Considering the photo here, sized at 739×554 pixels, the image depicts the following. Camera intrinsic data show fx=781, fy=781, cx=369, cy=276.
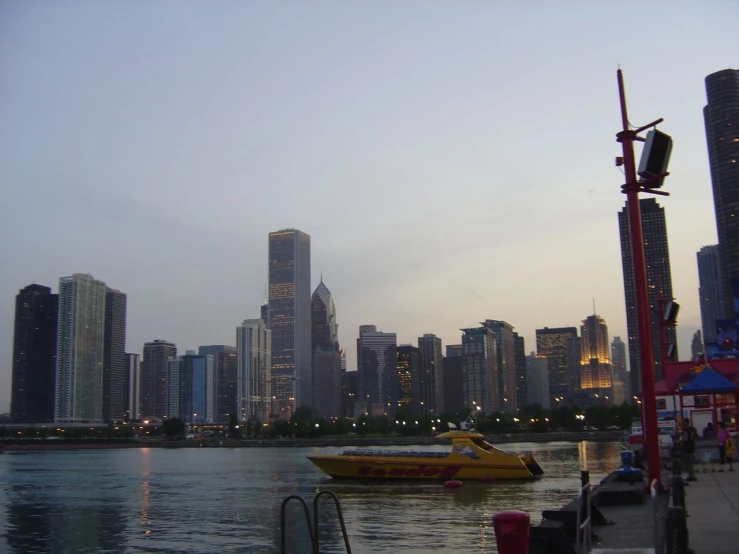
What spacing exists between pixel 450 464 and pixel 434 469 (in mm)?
1110

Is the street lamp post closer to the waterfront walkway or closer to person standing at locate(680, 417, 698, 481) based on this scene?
the waterfront walkway

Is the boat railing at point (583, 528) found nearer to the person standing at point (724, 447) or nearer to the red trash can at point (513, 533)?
the red trash can at point (513, 533)

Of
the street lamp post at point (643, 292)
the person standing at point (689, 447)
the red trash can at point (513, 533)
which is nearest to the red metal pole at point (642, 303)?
the street lamp post at point (643, 292)

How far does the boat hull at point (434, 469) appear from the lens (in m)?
49.3

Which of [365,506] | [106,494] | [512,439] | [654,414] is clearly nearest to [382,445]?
[512,439]

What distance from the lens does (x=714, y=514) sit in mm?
16359

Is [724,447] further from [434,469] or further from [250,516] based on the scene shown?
[434,469]

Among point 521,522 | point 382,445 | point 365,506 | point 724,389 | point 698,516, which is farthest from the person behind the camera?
point 382,445

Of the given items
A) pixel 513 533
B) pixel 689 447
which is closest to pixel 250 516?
pixel 689 447

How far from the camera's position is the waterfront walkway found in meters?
13.0

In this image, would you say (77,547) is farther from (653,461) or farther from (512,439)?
(512,439)

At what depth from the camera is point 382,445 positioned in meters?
190

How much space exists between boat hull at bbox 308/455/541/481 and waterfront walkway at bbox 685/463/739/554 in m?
25.3

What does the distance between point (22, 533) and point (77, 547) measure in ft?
20.0
